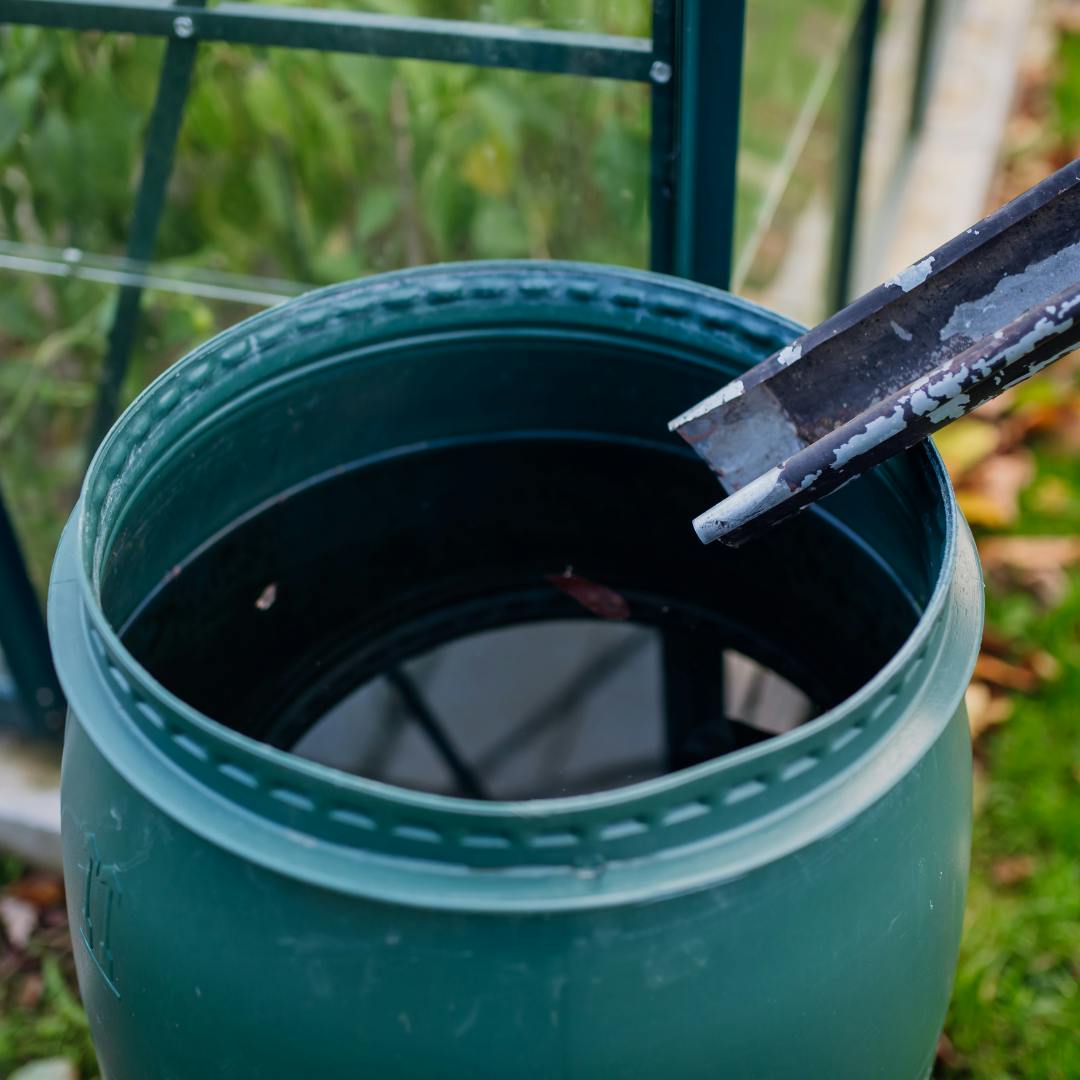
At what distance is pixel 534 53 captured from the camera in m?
1.53

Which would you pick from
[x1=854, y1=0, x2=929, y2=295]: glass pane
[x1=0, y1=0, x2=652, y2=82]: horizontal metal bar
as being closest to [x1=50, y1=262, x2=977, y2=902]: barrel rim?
[x1=0, y1=0, x2=652, y2=82]: horizontal metal bar

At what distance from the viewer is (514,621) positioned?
1.61 metres

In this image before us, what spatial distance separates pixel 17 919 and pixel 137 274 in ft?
3.07

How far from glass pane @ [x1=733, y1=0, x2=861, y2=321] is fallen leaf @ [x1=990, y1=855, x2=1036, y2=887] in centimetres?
92

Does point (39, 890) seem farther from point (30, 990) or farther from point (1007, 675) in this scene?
point (1007, 675)

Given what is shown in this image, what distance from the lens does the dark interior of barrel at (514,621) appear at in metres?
1.44

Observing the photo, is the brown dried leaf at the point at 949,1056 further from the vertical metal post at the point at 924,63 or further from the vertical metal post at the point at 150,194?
the vertical metal post at the point at 924,63

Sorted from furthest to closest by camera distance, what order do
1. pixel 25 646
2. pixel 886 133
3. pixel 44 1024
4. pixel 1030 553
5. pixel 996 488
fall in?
1. pixel 886 133
2. pixel 996 488
3. pixel 1030 553
4. pixel 25 646
5. pixel 44 1024

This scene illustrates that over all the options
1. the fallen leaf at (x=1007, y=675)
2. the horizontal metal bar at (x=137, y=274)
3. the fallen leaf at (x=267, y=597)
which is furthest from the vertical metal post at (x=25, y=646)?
the fallen leaf at (x=1007, y=675)

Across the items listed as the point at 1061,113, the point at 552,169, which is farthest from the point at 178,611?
the point at 1061,113

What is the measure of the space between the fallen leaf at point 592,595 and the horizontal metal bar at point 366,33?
57 cm

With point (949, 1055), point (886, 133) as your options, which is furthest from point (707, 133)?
point (886, 133)

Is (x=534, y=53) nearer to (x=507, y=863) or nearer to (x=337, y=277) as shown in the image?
(x=337, y=277)

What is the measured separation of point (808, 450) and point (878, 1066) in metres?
0.49
